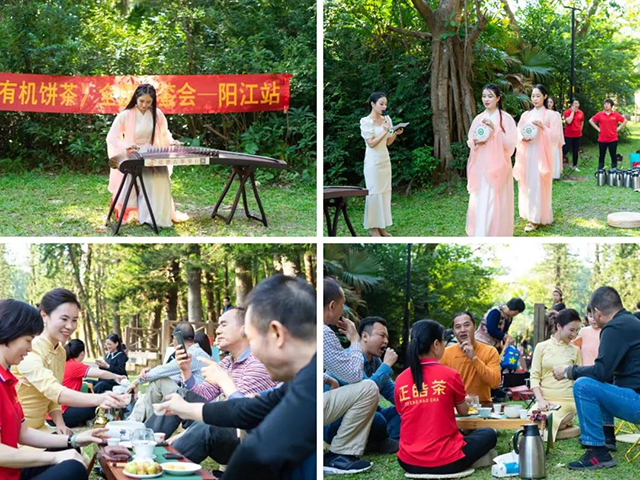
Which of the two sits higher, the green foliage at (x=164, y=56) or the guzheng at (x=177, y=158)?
the green foliage at (x=164, y=56)

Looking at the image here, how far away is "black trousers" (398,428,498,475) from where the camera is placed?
15.5 feet

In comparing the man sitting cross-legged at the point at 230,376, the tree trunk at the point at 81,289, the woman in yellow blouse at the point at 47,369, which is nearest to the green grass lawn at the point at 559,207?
the tree trunk at the point at 81,289

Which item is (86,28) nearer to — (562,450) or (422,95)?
(422,95)

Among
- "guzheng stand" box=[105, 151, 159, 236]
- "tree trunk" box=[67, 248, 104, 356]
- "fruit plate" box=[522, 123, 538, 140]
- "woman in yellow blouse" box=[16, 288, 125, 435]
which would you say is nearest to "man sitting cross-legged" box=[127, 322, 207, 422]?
"woman in yellow blouse" box=[16, 288, 125, 435]

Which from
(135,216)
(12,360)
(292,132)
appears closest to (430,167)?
(292,132)

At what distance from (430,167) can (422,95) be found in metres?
0.65

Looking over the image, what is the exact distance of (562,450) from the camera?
5.34 meters

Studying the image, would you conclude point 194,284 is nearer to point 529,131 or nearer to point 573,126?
point 529,131

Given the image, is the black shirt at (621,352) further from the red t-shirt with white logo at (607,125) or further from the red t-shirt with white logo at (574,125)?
the red t-shirt with white logo at (607,125)

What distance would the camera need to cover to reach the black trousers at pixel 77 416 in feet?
19.6

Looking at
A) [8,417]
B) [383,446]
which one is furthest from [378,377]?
[8,417]

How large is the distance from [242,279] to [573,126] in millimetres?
3376

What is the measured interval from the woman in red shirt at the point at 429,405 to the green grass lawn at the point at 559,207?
2.47 meters

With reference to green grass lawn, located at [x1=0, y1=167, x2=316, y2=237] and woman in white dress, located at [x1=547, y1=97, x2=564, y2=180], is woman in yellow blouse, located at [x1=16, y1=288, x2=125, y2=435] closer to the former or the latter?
green grass lawn, located at [x1=0, y1=167, x2=316, y2=237]
